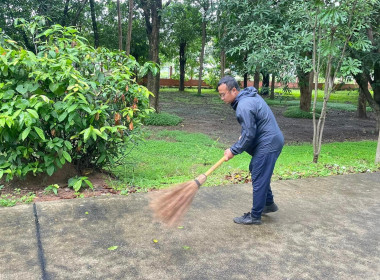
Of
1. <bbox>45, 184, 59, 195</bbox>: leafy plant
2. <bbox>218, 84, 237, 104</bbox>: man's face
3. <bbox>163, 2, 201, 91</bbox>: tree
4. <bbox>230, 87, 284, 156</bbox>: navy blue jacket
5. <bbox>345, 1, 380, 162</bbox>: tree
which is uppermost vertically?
<bbox>163, 2, 201, 91</bbox>: tree

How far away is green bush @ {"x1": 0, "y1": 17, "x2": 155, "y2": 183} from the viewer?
4047 millimetres

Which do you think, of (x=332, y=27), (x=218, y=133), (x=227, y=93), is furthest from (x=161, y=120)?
(x=227, y=93)

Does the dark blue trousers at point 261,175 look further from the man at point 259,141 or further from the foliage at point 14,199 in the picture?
the foliage at point 14,199

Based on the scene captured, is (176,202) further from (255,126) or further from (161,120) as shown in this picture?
(161,120)

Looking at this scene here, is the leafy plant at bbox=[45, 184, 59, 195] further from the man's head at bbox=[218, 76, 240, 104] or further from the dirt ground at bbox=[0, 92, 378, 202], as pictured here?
the man's head at bbox=[218, 76, 240, 104]

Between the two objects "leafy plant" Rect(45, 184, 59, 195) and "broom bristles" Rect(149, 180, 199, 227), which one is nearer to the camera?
"broom bristles" Rect(149, 180, 199, 227)

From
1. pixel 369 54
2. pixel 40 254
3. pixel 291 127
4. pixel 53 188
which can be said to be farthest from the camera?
pixel 291 127

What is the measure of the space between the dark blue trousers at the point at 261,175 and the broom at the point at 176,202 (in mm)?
353

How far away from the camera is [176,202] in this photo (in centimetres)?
346

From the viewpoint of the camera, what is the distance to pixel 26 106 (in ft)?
13.2

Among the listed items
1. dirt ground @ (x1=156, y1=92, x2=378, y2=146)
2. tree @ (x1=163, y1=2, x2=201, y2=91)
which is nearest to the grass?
dirt ground @ (x1=156, y1=92, x2=378, y2=146)

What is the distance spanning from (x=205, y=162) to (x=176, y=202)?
4.08 metres

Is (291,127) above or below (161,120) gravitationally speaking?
below

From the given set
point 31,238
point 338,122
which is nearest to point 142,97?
point 31,238
